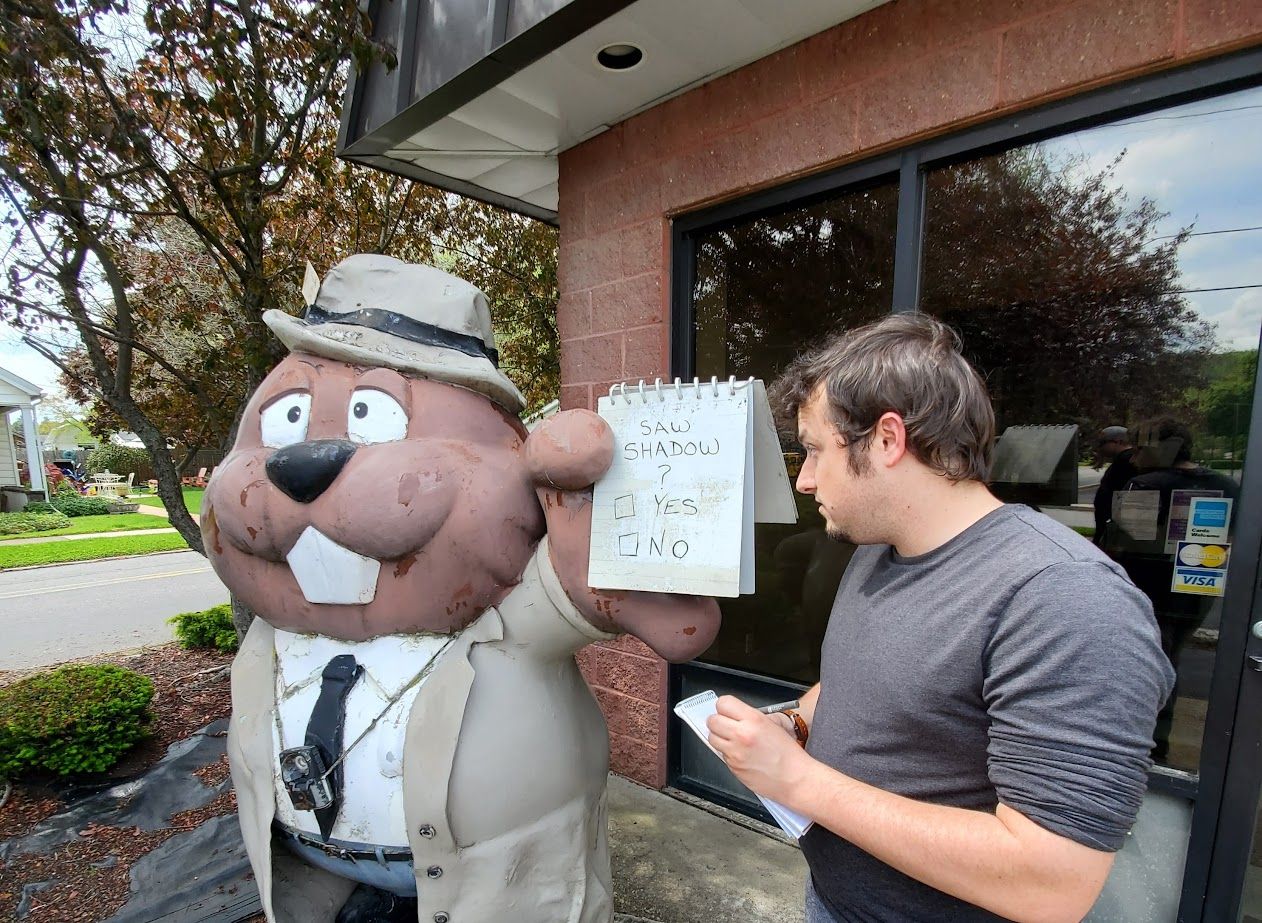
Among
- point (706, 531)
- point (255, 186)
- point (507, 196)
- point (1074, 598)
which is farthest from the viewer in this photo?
point (507, 196)

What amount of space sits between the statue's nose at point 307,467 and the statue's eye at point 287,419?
0.11m

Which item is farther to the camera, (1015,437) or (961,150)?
(1015,437)

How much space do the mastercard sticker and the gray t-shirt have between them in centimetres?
138

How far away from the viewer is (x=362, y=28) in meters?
2.38

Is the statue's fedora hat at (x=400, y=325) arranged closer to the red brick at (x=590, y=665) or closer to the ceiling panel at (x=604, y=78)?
the ceiling panel at (x=604, y=78)

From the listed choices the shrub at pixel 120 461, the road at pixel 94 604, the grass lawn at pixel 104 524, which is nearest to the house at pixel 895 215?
the road at pixel 94 604

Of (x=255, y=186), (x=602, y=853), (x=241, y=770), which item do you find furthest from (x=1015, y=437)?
(x=255, y=186)

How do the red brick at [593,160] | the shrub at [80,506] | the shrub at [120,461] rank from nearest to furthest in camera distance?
the red brick at [593,160], the shrub at [80,506], the shrub at [120,461]

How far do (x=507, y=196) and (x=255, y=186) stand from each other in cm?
127

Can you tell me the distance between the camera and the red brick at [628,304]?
2586 mm

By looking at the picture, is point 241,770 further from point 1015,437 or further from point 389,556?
point 1015,437

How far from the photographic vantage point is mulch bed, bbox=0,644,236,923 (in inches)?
85.1

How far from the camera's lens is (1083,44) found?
5.39 feet

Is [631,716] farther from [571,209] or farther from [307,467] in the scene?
[571,209]
